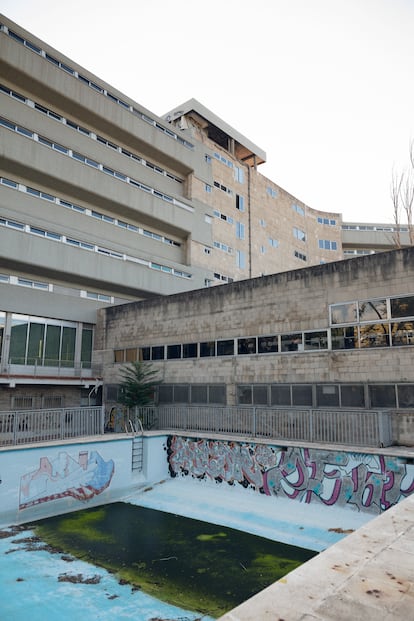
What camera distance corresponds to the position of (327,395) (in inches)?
677

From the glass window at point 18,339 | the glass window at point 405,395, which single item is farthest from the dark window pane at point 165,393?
the glass window at point 405,395

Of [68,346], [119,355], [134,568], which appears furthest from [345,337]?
[68,346]

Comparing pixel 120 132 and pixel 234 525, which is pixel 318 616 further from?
pixel 120 132

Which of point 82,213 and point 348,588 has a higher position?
point 82,213

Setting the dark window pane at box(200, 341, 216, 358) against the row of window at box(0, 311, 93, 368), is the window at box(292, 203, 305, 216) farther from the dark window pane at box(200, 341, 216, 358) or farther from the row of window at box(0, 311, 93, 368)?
the dark window pane at box(200, 341, 216, 358)

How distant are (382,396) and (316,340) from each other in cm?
343

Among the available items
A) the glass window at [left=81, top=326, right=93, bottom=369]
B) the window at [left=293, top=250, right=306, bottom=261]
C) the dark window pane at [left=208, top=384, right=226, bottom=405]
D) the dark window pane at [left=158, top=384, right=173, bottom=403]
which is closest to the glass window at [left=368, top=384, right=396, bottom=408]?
the dark window pane at [left=208, top=384, right=226, bottom=405]

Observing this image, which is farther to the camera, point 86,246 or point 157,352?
point 86,246

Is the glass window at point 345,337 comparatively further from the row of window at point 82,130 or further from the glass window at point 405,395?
the row of window at point 82,130

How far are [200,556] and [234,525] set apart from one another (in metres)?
2.66

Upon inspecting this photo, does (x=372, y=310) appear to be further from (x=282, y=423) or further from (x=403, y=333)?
(x=282, y=423)

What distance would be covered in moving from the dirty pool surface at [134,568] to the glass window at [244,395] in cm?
696

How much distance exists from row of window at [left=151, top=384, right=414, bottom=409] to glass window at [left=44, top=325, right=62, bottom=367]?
8247 millimetres

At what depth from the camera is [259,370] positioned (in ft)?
63.7
